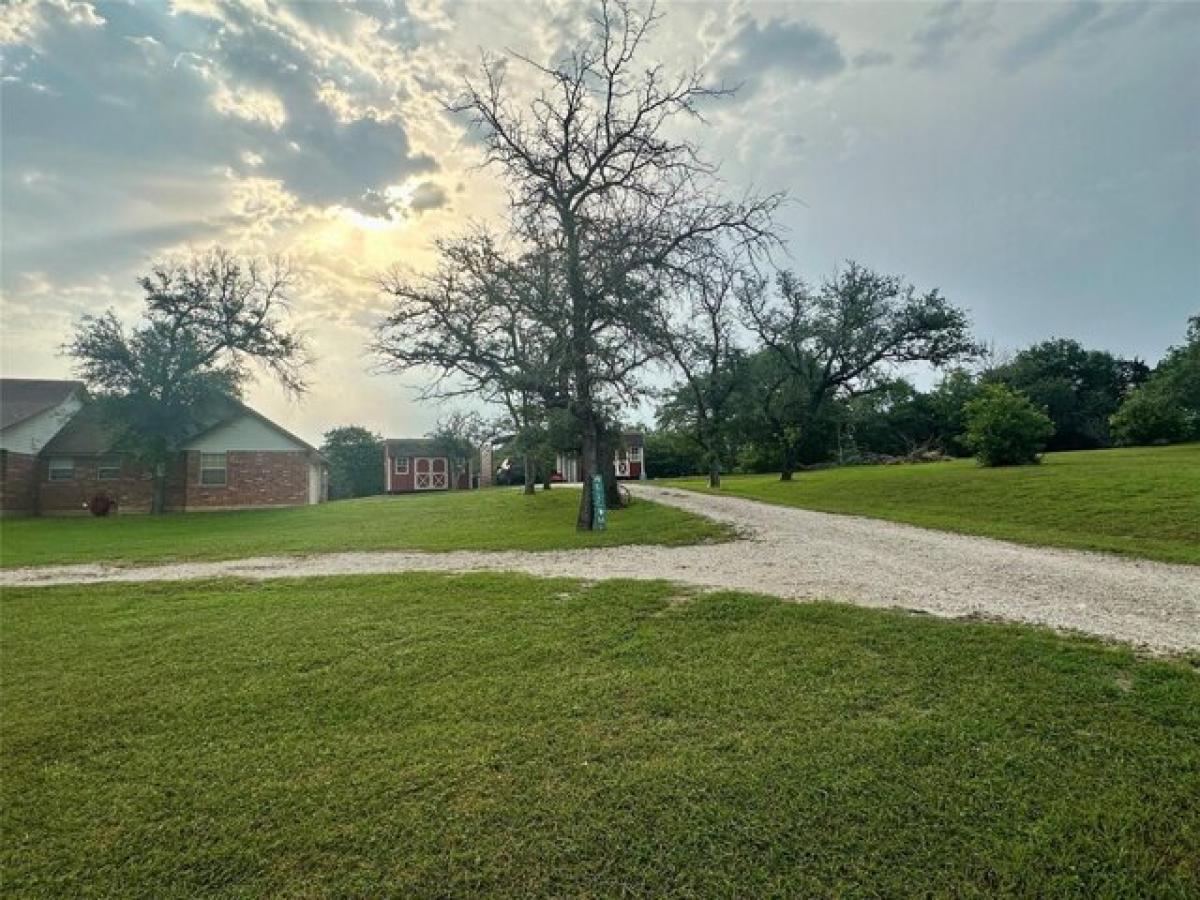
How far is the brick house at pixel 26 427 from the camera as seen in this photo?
25.1 meters

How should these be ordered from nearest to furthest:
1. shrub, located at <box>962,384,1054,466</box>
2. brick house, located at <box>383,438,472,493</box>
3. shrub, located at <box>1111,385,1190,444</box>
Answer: shrub, located at <box>962,384,1054,466</box> < shrub, located at <box>1111,385,1190,444</box> < brick house, located at <box>383,438,472,493</box>

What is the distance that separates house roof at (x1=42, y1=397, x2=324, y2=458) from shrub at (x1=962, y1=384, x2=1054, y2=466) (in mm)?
30509

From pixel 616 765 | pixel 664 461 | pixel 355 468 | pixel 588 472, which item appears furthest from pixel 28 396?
pixel 664 461

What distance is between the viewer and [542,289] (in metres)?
13.8

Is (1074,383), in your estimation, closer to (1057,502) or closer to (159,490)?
(1057,502)

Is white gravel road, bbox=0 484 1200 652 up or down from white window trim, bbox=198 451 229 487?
down

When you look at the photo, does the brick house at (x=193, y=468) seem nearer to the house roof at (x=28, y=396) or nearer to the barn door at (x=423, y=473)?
the house roof at (x=28, y=396)

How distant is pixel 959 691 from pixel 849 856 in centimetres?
176

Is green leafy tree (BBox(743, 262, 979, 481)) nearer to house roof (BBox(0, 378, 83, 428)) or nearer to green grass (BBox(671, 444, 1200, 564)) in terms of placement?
green grass (BBox(671, 444, 1200, 564))

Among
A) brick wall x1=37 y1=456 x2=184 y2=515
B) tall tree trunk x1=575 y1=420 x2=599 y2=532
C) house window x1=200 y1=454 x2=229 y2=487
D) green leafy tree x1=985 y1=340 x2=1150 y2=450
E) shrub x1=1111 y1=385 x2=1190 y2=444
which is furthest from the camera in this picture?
green leafy tree x1=985 y1=340 x2=1150 y2=450

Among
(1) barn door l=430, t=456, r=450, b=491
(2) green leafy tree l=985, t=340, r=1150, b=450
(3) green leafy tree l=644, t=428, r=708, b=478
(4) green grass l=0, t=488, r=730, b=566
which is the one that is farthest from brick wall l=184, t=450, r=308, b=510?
(2) green leafy tree l=985, t=340, r=1150, b=450

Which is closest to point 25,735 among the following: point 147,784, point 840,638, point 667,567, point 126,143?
point 147,784

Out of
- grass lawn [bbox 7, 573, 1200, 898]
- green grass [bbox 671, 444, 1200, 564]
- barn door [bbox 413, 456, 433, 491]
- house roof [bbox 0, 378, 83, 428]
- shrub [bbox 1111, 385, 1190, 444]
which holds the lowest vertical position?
grass lawn [bbox 7, 573, 1200, 898]

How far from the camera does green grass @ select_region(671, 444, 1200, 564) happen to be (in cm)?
946
